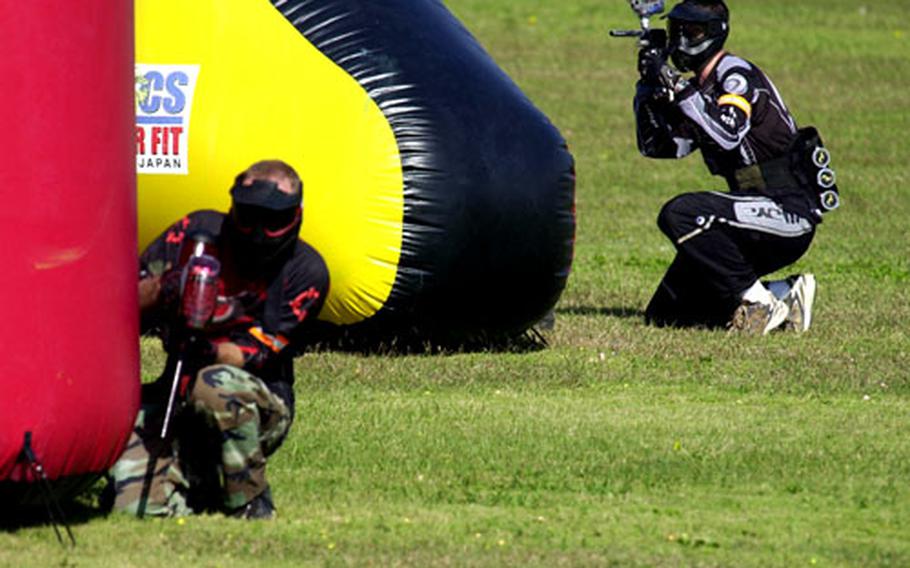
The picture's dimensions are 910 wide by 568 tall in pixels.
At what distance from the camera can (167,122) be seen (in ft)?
30.1

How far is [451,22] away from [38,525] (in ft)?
14.4

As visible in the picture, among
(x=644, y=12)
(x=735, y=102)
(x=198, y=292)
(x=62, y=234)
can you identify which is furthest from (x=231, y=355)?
(x=735, y=102)

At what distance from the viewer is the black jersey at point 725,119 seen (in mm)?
10750

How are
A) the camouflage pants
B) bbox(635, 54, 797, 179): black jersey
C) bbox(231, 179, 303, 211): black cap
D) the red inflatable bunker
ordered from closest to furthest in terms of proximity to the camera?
the red inflatable bunker < bbox(231, 179, 303, 211): black cap < the camouflage pants < bbox(635, 54, 797, 179): black jersey

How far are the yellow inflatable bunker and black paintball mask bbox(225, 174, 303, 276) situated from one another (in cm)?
245

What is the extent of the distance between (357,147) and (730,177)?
9.52 ft

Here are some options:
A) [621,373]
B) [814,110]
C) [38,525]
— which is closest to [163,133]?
[621,373]

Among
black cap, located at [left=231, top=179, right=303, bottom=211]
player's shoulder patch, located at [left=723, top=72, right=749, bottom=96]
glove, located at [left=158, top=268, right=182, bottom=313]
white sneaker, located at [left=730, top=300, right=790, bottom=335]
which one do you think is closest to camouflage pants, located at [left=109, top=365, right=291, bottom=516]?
glove, located at [left=158, top=268, right=182, bottom=313]

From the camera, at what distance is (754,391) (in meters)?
9.25

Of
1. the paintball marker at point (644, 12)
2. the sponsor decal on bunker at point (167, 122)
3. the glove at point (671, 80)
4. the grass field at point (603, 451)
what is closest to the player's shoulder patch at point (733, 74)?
the glove at point (671, 80)

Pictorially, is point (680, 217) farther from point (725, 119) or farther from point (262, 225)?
point (262, 225)

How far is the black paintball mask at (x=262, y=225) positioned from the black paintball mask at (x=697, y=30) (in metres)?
4.90

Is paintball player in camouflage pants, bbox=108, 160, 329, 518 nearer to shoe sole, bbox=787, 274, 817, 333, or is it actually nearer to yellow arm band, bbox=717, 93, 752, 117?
yellow arm band, bbox=717, 93, 752, 117

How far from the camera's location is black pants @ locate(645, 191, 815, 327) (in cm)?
1088
